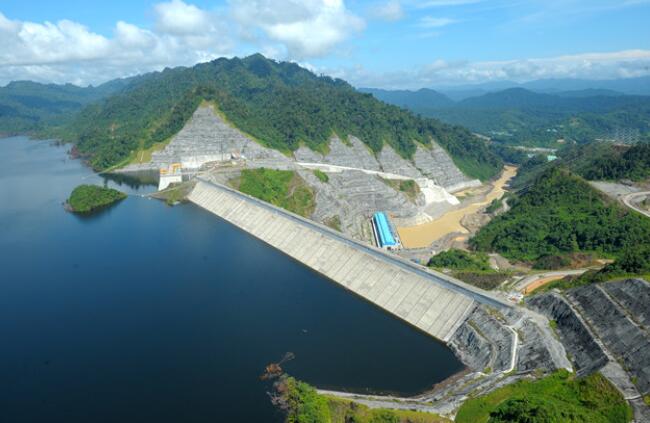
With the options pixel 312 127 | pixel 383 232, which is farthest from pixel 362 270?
pixel 312 127

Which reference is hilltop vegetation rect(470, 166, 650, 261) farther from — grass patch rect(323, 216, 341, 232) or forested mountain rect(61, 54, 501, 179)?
forested mountain rect(61, 54, 501, 179)

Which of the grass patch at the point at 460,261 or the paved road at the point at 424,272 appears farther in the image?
the grass patch at the point at 460,261

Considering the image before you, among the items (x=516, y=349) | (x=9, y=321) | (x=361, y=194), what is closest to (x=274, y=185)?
(x=361, y=194)

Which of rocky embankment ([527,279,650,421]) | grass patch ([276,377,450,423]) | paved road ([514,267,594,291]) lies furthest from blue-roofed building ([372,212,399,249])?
grass patch ([276,377,450,423])

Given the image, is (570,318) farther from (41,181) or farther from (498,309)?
(41,181)

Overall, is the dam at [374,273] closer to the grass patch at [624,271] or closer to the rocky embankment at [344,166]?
the grass patch at [624,271]

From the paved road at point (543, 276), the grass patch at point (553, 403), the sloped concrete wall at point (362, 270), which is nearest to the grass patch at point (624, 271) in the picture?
the paved road at point (543, 276)
